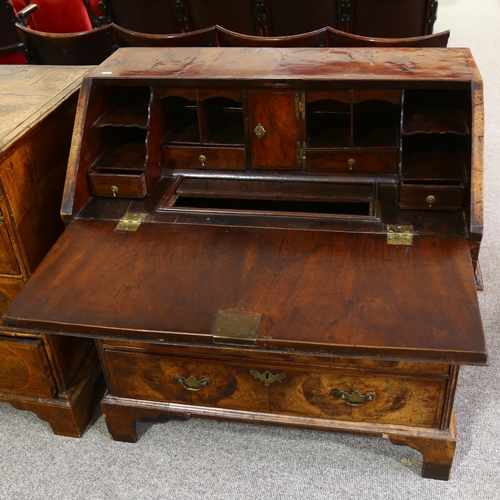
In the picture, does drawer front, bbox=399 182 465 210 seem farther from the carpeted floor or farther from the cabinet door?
the carpeted floor

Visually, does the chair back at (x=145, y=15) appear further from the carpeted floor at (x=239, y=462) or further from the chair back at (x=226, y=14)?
the carpeted floor at (x=239, y=462)

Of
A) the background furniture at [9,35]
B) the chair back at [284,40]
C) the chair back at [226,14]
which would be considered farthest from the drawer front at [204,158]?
the background furniture at [9,35]

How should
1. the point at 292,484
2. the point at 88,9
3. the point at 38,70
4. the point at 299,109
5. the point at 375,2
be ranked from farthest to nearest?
the point at 88,9
the point at 375,2
the point at 38,70
the point at 292,484
the point at 299,109

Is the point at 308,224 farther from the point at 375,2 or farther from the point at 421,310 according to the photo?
the point at 375,2

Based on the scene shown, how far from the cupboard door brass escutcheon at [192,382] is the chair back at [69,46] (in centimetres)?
198

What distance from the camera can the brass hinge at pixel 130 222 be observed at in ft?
5.61

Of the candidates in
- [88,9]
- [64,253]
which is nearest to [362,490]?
[64,253]

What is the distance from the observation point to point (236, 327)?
4.47 ft

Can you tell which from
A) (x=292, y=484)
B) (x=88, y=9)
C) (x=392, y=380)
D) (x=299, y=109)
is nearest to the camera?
(x=392, y=380)

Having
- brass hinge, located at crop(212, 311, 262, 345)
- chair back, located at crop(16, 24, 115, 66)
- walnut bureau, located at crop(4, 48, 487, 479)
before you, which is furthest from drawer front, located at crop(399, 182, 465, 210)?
chair back, located at crop(16, 24, 115, 66)

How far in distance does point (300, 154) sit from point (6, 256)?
3.02 ft

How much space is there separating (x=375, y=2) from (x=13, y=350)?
2511mm

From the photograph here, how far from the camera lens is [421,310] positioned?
137 centimetres

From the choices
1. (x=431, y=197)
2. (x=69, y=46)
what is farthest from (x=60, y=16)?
(x=431, y=197)
